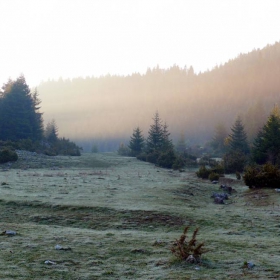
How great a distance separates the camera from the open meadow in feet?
28.7

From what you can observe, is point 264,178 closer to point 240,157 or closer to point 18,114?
point 240,157

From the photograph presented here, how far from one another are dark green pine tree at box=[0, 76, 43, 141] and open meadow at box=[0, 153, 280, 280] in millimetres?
44210

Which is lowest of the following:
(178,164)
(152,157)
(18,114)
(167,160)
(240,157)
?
(178,164)

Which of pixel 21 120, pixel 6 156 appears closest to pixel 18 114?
pixel 21 120

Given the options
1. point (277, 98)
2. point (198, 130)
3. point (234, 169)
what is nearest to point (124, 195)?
point (234, 169)

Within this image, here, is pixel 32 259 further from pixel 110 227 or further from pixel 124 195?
pixel 124 195

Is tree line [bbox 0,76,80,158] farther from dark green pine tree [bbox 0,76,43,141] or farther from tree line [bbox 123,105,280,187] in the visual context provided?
tree line [bbox 123,105,280,187]

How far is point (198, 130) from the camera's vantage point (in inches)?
7357

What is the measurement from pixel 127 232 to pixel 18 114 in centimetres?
6108

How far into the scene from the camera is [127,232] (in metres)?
13.3

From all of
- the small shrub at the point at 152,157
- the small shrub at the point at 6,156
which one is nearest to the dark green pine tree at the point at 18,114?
the small shrub at the point at 6,156

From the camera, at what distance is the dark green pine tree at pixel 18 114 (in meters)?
66.4

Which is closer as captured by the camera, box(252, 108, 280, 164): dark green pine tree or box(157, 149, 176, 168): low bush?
box(252, 108, 280, 164): dark green pine tree

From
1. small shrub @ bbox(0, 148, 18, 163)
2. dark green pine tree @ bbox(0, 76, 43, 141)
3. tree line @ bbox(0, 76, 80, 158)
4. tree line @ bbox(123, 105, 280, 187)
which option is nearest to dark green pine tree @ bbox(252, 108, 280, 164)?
tree line @ bbox(123, 105, 280, 187)
